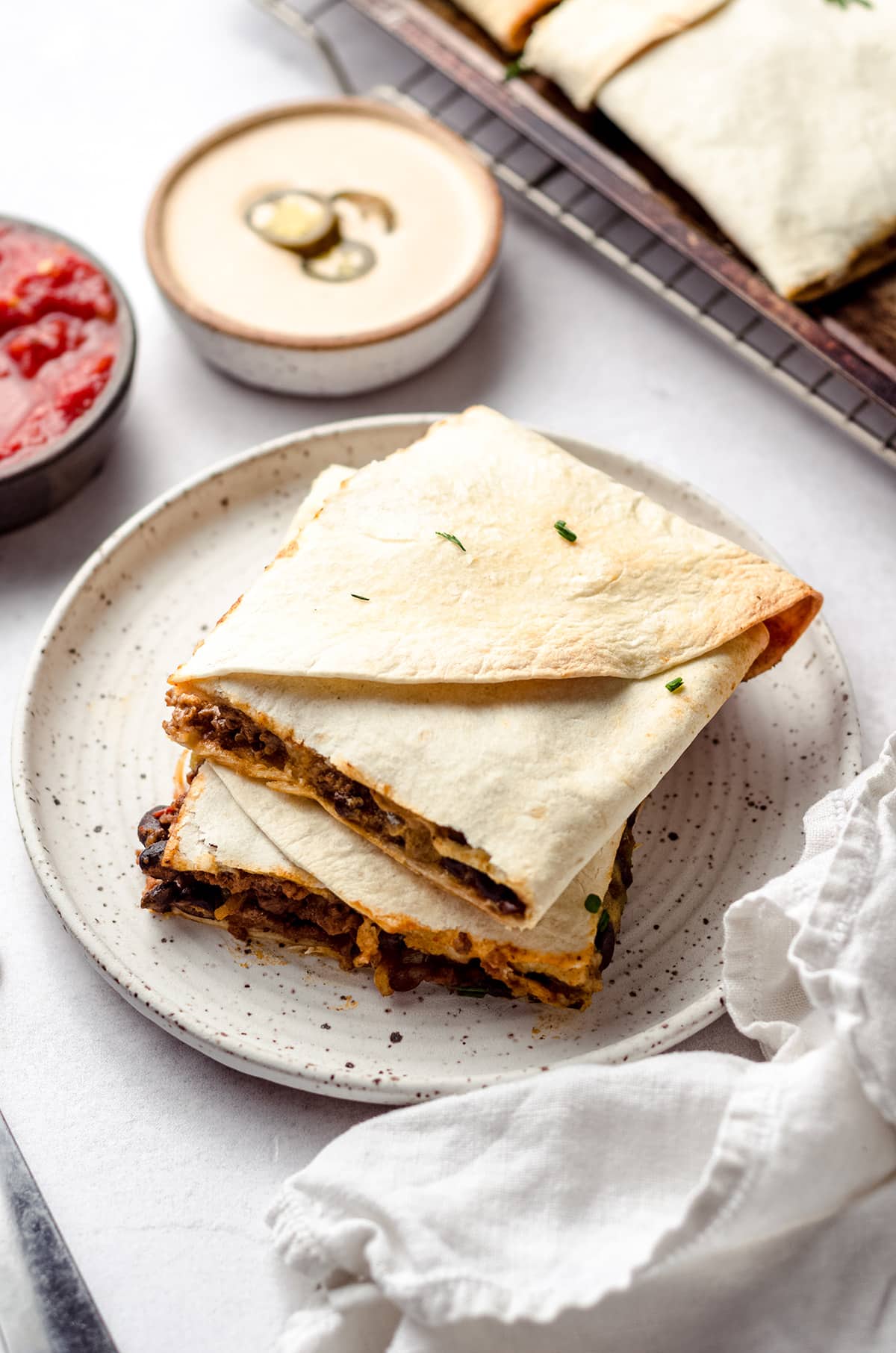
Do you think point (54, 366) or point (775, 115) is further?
point (775, 115)

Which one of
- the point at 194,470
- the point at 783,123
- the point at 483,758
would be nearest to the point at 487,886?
the point at 483,758

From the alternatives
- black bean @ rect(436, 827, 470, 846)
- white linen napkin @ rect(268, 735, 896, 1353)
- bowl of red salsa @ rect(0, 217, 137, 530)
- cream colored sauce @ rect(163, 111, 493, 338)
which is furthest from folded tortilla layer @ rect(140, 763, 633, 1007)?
cream colored sauce @ rect(163, 111, 493, 338)

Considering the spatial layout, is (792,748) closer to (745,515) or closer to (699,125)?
(745,515)

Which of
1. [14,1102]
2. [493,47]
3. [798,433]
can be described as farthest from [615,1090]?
[493,47]

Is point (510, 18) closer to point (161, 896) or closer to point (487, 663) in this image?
point (487, 663)

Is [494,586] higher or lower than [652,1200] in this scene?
higher
